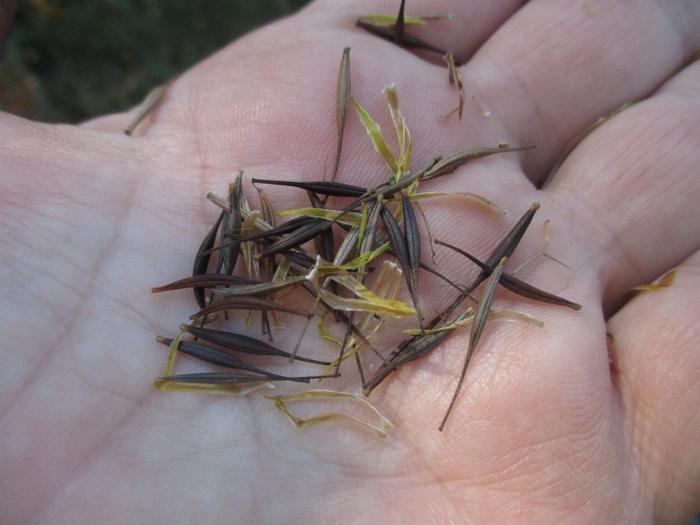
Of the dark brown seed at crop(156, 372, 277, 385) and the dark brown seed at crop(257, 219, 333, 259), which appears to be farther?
the dark brown seed at crop(257, 219, 333, 259)

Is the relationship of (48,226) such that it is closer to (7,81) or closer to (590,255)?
(590,255)

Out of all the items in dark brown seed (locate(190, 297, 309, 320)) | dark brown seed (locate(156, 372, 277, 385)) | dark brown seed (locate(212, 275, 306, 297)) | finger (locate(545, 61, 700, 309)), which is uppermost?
finger (locate(545, 61, 700, 309))

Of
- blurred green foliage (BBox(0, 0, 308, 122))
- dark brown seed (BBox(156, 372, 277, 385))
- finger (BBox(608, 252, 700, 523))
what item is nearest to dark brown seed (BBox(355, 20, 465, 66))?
finger (BBox(608, 252, 700, 523))

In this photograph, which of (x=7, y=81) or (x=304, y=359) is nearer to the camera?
(x=304, y=359)

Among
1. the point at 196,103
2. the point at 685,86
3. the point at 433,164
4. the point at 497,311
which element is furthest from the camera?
the point at 685,86

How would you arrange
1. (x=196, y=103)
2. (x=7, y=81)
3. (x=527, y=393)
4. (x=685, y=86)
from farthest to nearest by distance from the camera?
(x=7, y=81), (x=685, y=86), (x=196, y=103), (x=527, y=393)

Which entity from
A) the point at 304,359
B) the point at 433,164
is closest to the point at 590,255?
the point at 433,164

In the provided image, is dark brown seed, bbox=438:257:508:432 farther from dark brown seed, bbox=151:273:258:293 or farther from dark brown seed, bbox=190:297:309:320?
dark brown seed, bbox=151:273:258:293

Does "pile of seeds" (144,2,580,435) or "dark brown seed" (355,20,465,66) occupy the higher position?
"dark brown seed" (355,20,465,66)

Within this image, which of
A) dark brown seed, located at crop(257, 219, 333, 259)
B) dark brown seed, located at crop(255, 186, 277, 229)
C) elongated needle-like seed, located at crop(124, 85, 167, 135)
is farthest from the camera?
elongated needle-like seed, located at crop(124, 85, 167, 135)
